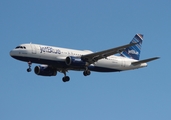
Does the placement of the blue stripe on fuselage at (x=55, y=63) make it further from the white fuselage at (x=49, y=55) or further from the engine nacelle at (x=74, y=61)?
the engine nacelle at (x=74, y=61)

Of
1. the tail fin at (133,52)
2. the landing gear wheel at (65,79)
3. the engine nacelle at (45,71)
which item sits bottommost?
the landing gear wheel at (65,79)

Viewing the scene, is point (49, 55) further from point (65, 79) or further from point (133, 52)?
point (133, 52)

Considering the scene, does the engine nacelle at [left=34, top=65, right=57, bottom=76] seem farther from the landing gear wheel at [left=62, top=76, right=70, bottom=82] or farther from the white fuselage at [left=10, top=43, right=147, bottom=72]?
the landing gear wheel at [left=62, top=76, right=70, bottom=82]

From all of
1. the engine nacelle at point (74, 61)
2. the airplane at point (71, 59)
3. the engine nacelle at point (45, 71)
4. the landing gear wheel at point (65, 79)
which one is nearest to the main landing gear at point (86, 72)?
the airplane at point (71, 59)

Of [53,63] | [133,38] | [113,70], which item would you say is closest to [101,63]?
[113,70]

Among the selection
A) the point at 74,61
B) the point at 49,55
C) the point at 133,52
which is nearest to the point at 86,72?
the point at 74,61

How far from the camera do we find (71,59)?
69000 millimetres

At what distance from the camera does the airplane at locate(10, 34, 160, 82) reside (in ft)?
222

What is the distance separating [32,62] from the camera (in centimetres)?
6806

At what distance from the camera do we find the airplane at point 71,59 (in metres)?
67.7

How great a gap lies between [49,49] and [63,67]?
402 centimetres

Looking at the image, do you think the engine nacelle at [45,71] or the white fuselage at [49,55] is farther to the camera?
the engine nacelle at [45,71]

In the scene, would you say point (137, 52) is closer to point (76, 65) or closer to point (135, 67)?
point (135, 67)

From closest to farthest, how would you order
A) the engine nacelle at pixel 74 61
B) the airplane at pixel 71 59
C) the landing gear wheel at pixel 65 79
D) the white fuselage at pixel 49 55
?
1. the white fuselage at pixel 49 55
2. the airplane at pixel 71 59
3. the engine nacelle at pixel 74 61
4. the landing gear wheel at pixel 65 79
